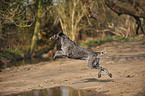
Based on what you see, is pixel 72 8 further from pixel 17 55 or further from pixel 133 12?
pixel 133 12

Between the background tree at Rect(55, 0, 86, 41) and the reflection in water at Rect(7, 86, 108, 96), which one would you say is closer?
the reflection in water at Rect(7, 86, 108, 96)

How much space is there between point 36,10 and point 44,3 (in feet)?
4.30

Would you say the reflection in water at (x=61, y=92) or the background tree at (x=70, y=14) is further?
the background tree at (x=70, y=14)

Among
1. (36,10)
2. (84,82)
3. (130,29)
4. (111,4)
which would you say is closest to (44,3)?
(36,10)

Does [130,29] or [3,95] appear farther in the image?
[130,29]

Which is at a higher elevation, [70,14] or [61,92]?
[70,14]

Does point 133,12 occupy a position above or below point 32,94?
above

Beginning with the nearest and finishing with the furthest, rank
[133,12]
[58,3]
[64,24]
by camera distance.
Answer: [133,12] → [58,3] → [64,24]

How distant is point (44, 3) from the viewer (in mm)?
26797

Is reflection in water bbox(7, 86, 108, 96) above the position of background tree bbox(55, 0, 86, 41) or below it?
below

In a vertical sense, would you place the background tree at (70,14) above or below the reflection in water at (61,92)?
above

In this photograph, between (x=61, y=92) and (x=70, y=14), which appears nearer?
(x=61, y=92)

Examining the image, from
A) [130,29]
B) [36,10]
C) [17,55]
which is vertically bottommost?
[17,55]

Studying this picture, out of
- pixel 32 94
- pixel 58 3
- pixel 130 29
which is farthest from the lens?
pixel 130 29
